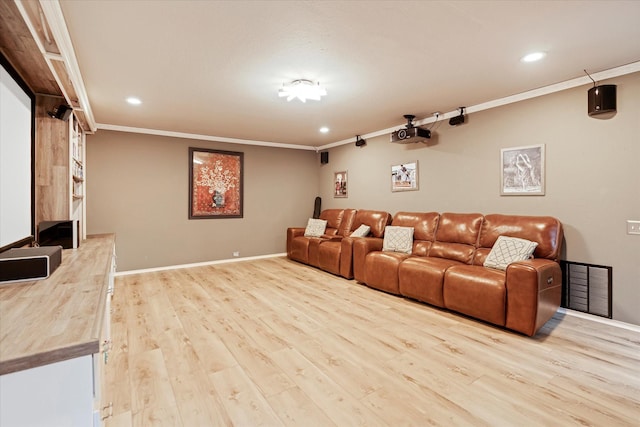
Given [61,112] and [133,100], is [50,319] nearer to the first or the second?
[61,112]

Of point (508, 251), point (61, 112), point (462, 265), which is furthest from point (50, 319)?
point (508, 251)

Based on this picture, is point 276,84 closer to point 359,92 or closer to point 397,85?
point 359,92

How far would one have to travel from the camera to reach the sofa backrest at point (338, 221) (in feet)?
18.5

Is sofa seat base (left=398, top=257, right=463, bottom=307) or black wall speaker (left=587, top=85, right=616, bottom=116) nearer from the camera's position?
black wall speaker (left=587, top=85, right=616, bottom=116)

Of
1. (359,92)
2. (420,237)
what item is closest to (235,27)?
(359,92)

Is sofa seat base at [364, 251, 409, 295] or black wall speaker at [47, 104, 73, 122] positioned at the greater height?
black wall speaker at [47, 104, 73, 122]

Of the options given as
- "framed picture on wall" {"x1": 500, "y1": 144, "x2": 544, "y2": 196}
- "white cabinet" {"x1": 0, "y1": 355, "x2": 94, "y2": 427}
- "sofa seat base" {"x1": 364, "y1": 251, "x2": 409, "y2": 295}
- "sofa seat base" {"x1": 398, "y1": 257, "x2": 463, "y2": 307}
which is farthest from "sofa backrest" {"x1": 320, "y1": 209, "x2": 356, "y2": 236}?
"white cabinet" {"x1": 0, "y1": 355, "x2": 94, "y2": 427}

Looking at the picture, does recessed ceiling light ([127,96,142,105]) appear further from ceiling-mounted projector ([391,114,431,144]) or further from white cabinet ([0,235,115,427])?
ceiling-mounted projector ([391,114,431,144])

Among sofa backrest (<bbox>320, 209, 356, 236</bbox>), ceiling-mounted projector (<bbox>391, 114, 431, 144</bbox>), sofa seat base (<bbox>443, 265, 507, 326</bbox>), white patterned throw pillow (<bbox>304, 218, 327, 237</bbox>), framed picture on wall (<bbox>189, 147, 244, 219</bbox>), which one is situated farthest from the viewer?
white patterned throw pillow (<bbox>304, 218, 327, 237</bbox>)

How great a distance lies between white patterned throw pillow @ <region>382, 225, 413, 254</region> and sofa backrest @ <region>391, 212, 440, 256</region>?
0.11m

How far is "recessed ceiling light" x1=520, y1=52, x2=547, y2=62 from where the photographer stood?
256 cm

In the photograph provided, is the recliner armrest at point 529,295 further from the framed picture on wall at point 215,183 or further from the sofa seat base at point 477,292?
the framed picture on wall at point 215,183

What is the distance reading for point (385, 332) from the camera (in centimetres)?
278

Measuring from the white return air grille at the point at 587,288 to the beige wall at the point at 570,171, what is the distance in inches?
2.6
